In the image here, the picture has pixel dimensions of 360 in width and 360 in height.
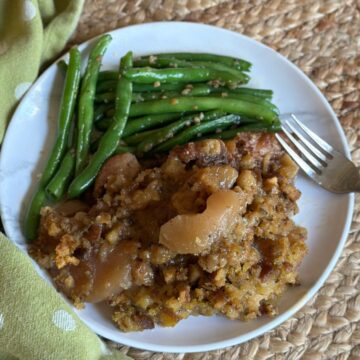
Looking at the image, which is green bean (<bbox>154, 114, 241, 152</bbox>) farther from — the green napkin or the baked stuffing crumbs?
the green napkin

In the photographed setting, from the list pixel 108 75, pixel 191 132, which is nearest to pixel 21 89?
pixel 108 75

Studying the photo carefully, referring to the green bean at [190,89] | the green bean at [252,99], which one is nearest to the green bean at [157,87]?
the green bean at [190,89]

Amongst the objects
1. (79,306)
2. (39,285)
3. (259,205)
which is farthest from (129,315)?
(259,205)

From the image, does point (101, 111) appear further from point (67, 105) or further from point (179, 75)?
point (179, 75)

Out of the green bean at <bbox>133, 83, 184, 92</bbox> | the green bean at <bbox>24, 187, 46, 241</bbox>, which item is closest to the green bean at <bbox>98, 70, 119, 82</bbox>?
the green bean at <bbox>133, 83, 184, 92</bbox>

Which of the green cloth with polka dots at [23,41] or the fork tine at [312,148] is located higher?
the green cloth with polka dots at [23,41]

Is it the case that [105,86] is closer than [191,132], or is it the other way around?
[191,132]

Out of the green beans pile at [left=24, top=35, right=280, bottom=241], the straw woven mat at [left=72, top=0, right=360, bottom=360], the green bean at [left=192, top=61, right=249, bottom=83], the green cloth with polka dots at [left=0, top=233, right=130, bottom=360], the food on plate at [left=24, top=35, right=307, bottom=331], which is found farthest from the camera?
the straw woven mat at [left=72, top=0, right=360, bottom=360]

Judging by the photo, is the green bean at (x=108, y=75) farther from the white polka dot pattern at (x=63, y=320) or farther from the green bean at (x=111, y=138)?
the white polka dot pattern at (x=63, y=320)
